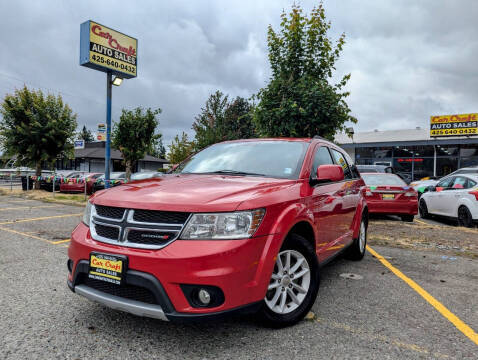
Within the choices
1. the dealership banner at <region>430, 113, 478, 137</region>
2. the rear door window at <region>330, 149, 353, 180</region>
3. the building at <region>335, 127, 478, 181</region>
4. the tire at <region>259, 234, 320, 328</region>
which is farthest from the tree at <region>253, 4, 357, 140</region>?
the dealership banner at <region>430, 113, 478, 137</region>

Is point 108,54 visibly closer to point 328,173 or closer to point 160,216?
point 328,173

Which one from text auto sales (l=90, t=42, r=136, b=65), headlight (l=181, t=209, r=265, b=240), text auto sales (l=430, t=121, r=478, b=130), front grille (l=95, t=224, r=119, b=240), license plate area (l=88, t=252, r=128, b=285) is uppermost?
text auto sales (l=90, t=42, r=136, b=65)

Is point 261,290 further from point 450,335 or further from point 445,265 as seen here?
point 445,265

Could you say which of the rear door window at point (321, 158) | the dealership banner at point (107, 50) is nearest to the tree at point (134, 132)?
the dealership banner at point (107, 50)

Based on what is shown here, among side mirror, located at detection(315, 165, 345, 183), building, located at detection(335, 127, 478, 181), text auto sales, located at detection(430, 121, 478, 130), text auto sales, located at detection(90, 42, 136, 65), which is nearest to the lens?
side mirror, located at detection(315, 165, 345, 183)

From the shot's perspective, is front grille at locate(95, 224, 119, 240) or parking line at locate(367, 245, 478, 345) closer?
front grille at locate(95, 224, 119, 240)

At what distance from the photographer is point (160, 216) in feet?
8.22

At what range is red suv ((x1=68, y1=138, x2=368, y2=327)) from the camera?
234 cm

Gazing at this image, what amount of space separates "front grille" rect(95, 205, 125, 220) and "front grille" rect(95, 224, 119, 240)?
85 mm

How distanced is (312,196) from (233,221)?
1.16 m

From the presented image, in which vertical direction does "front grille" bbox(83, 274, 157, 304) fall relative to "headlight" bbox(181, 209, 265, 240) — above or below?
below

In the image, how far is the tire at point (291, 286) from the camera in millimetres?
2800

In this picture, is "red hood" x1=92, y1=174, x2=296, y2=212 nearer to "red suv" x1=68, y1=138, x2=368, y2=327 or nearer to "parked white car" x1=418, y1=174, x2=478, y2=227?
"red suv" x1=68, y1=138, x2=368, y2=327

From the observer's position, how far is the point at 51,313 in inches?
124
